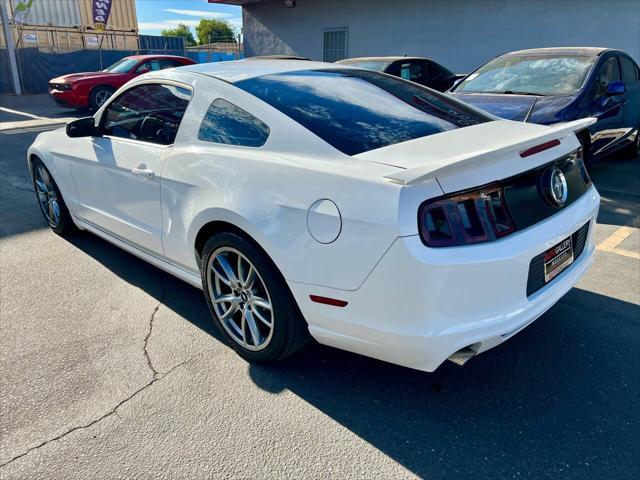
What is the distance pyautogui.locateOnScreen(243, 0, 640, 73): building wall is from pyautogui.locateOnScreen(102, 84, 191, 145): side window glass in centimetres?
1078

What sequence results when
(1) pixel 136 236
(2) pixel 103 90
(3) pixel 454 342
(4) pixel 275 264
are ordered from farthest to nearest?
(2) pixel 103 90, (1) pixel 136 236, (4) pixel 275 264, (3) pixel 454 342

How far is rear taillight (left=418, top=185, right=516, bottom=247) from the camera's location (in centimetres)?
204

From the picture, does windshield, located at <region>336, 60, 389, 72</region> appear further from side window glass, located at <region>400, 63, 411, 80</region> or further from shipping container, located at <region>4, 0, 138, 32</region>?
shipping container, located at <region>4, 0, 138, 32</region>

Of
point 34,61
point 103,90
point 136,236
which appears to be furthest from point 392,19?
point 34,61

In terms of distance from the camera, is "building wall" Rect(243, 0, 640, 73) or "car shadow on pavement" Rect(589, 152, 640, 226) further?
"building wall" Rect(243, 0, 640, 73)

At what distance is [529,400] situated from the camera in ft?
8.16

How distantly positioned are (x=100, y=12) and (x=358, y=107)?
1324 inches

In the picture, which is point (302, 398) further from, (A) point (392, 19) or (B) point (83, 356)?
(A) point (392, 19)

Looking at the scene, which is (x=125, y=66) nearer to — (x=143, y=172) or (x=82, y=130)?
(x=82, y=130)

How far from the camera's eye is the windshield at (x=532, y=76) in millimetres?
6000

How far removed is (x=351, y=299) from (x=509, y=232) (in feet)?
2.44

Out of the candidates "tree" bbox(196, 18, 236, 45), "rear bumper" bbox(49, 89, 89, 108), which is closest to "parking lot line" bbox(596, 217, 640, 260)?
"rear bumper" bbox(49, 89, 89, 108)

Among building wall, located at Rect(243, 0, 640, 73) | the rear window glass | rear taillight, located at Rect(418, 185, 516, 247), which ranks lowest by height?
rear taillight, located at Rect(418, 185, 516, 247)

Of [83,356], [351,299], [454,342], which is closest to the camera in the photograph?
[454,342]
